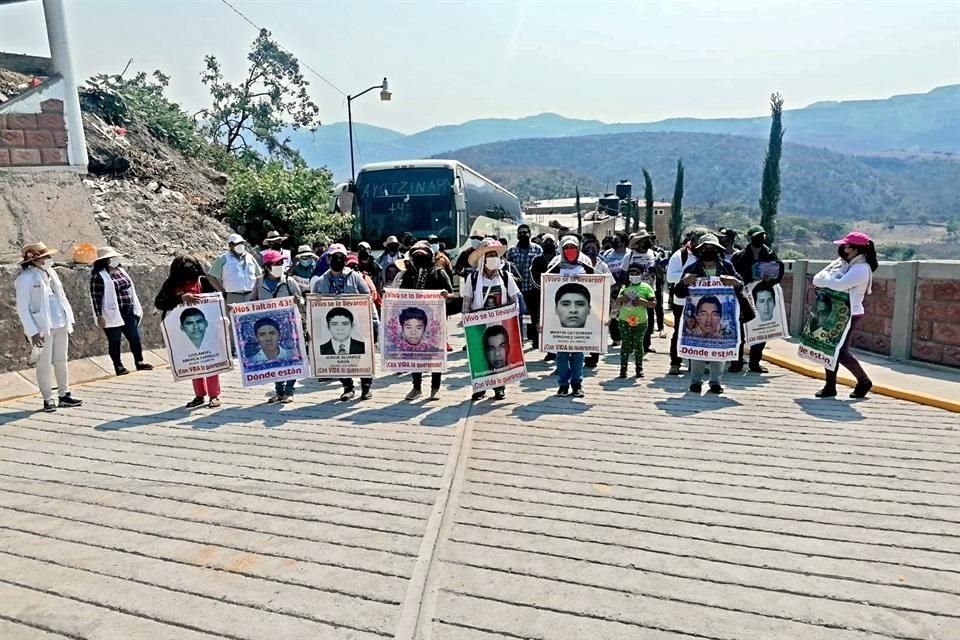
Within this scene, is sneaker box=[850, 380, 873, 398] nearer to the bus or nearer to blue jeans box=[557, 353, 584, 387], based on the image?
blue jeans box=[557, 353, 584, 387]

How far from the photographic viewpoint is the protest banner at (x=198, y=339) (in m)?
7.63

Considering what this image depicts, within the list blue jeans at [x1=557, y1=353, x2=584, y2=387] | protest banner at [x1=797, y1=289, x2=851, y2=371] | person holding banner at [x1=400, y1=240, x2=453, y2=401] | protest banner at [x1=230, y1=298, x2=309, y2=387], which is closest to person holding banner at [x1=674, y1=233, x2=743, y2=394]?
protest banner at [x1=797, y1=289, x2=851, y2=371]

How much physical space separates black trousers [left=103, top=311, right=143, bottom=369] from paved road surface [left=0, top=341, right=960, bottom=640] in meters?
2.09

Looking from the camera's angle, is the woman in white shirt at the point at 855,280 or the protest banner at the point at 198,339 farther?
the protest banner at the point at 198,339

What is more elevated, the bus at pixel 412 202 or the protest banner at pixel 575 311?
the bus at pixel 412 202

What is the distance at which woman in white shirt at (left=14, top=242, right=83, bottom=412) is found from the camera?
7176 mm

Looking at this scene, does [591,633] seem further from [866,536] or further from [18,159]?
[18,159]

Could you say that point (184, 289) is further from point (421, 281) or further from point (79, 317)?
point (79, 317)

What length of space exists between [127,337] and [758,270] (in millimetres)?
8749

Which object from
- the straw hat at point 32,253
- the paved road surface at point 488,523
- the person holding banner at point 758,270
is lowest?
the paved road surface at point 488,523

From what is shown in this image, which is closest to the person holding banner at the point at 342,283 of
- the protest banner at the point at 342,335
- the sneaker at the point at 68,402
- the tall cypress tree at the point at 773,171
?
the protest banner at the point at 342,335

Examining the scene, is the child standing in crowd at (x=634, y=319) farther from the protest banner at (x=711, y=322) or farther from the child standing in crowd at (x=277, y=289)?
the child standing in crowd at (x=277, y=289)

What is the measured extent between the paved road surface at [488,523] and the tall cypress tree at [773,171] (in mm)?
16522

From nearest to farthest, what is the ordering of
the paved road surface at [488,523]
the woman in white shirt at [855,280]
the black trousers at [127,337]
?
the paved road surface at [488,523] < the woman in white shirt at [855,280] < the black trousers at [127,337]
